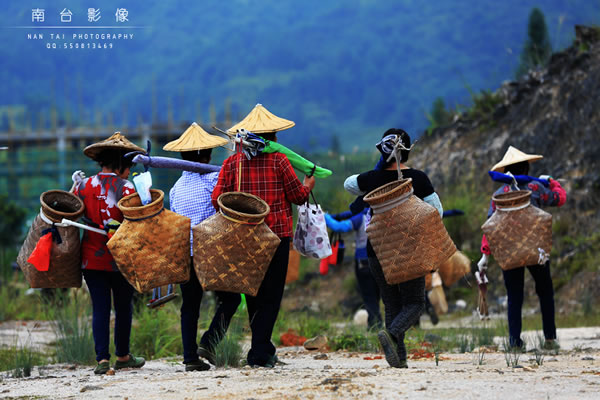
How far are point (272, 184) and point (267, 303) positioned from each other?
2.90 feet

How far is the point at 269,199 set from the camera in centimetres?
664

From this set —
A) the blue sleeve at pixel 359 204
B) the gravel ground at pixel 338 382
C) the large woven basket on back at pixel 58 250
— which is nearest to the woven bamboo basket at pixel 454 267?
the gravel ground at pixel 338 382

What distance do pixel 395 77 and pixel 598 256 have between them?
A: 150m

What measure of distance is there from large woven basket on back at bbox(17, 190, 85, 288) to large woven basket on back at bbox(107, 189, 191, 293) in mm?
538

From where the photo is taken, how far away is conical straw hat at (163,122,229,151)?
713cm

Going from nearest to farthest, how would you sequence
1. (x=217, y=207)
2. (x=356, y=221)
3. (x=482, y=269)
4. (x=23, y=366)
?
1. (x=217, y=207)
2. (x=23, y=366)
3. (x=482, y=269)
4. (x=356, y=221)

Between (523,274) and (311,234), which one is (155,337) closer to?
(311,234)

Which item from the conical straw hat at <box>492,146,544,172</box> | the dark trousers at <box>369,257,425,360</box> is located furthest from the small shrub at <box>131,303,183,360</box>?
the conical straw hat at <box>492,146,544,172</box>

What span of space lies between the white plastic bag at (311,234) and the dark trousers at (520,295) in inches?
80.6

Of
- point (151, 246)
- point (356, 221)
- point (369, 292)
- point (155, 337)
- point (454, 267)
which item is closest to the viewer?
point (151, 246)

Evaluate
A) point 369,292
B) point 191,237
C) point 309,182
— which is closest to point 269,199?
point 309,182

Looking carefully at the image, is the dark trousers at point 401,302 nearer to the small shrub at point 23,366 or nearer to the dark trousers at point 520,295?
the dark trousers at point 520,295

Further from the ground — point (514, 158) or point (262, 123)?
point (262, 123)

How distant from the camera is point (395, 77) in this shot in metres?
163
